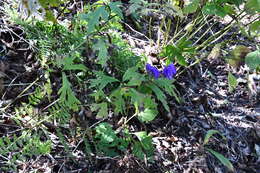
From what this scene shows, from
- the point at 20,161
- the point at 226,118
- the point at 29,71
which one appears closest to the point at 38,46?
the point at 29,71

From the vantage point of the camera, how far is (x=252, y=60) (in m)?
1.87

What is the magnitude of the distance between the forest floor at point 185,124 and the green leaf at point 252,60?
1.09 feet

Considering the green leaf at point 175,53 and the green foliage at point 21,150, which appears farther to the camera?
the green leaf at point 175,53

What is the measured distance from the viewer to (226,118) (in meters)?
2.43

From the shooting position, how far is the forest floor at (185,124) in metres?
1.84

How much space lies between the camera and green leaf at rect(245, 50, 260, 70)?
1850mm

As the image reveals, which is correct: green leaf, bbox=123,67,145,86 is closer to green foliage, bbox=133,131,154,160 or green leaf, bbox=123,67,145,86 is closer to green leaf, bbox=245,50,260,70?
green foliage, bbox=133,131,154,160

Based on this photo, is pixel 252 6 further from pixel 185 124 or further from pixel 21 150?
pixel 21 150

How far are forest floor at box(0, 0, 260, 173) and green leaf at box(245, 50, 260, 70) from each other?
0.33 meters

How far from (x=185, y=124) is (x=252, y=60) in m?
0.61

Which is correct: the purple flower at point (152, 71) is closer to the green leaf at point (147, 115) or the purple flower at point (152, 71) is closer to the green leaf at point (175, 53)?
the green leaf at point (175, 53)

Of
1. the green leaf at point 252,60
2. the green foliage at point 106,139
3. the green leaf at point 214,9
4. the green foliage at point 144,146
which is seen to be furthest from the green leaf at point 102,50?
the green leaf at point 252,60

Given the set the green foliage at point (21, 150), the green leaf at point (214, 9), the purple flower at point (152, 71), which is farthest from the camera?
the purple flower at point (152, 71)

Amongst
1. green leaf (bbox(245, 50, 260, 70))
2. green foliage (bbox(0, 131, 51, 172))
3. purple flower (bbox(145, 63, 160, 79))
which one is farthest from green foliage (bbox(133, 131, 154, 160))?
green leaf (bbox(245, 50, 260, 70))
